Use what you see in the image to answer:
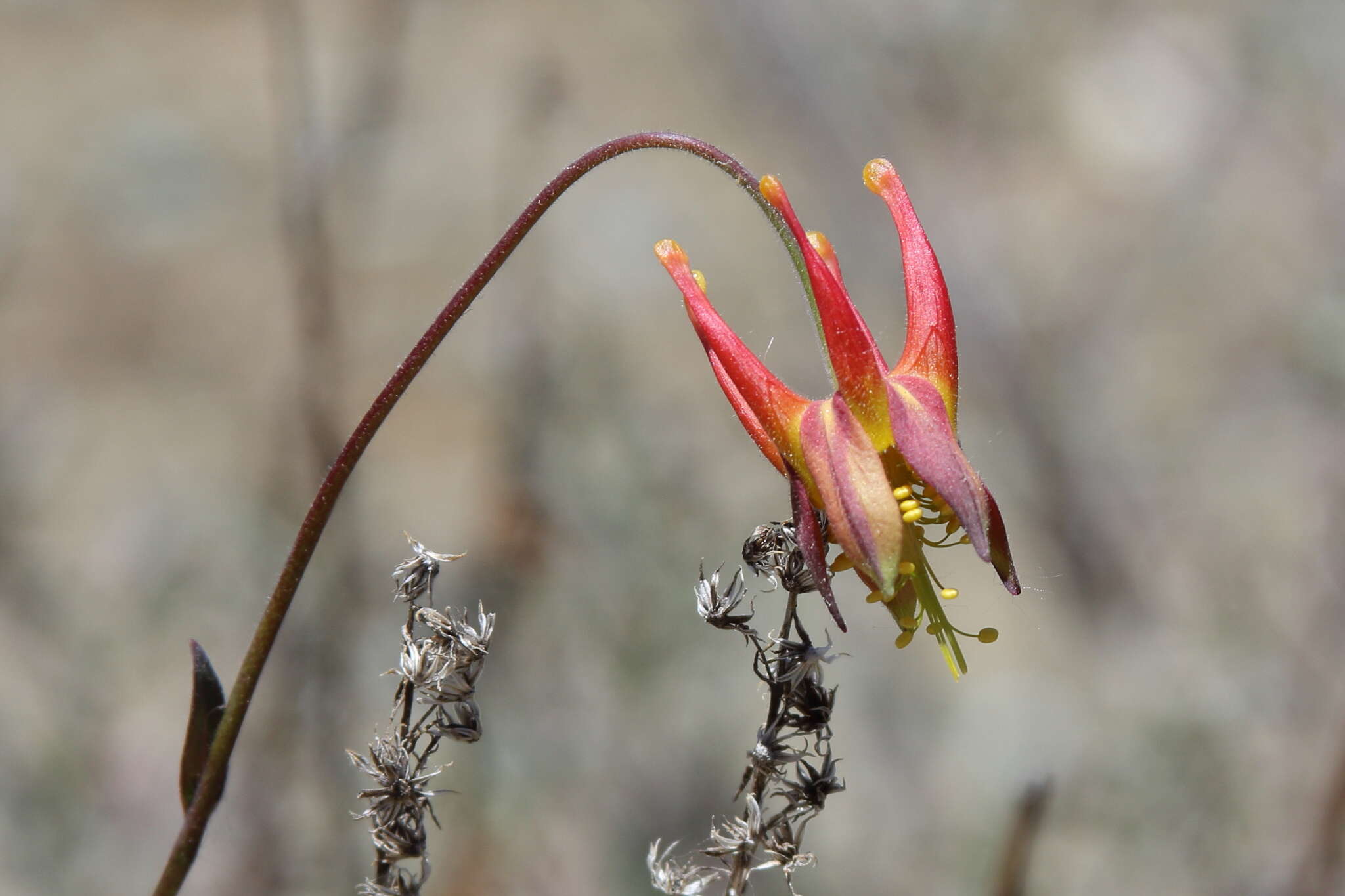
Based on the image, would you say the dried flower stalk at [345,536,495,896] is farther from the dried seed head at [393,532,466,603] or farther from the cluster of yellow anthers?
the cluster of yellow anthers

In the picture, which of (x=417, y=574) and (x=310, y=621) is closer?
(x=417, y=574)

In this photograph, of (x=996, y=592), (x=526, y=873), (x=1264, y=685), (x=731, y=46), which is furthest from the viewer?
(x=731, y=46)

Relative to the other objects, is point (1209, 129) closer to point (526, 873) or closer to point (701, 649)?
point (701, 649)

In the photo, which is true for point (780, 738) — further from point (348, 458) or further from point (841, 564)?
point (348, 458)

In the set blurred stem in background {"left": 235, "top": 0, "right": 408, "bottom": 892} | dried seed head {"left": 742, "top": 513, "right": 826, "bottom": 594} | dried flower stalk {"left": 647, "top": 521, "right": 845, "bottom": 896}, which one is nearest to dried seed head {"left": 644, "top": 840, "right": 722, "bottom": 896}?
dried flower stalk {"left": 647, "top": 521, "right": 845, "bottom": 896}

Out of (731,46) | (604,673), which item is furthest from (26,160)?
(604,673)

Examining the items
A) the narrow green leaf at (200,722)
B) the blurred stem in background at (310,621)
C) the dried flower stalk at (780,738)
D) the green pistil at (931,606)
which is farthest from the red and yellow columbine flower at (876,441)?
the blurred stem in background at (310,621)

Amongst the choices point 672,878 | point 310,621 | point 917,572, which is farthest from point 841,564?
point 310,621
